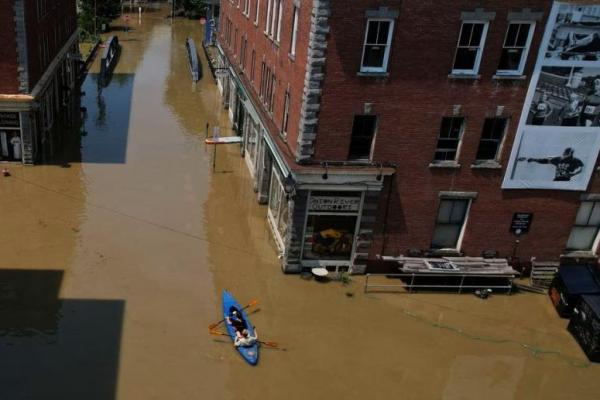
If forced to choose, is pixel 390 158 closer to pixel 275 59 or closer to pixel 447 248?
pixel 447 248

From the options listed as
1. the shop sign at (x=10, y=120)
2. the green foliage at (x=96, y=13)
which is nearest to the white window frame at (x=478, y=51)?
the shop sign at (x=10, y=120)

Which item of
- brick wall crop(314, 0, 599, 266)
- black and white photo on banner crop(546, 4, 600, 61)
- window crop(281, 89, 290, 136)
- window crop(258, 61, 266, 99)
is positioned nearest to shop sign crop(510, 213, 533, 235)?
brick wall crop(314, 0, 599, 266)

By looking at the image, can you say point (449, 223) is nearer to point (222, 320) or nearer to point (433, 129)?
point (433, 129)

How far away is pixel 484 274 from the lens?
25.4 meters

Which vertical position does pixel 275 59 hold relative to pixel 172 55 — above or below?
above

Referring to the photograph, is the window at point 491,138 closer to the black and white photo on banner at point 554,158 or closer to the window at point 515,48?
the black and white photo on banner at point 554,158

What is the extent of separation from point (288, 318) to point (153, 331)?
202 inches

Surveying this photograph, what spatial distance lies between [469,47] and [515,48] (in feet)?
6.20

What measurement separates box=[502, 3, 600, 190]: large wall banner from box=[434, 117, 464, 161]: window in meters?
2.48

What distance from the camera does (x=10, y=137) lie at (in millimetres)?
33719

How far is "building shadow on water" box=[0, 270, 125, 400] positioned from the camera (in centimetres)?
1822

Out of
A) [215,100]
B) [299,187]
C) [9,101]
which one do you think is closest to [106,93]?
[215,100]

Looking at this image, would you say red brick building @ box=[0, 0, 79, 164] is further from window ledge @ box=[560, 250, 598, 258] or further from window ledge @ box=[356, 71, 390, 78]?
window ledge @ box=[560, 250, 598, 258]

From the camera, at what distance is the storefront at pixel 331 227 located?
80.1 ft
